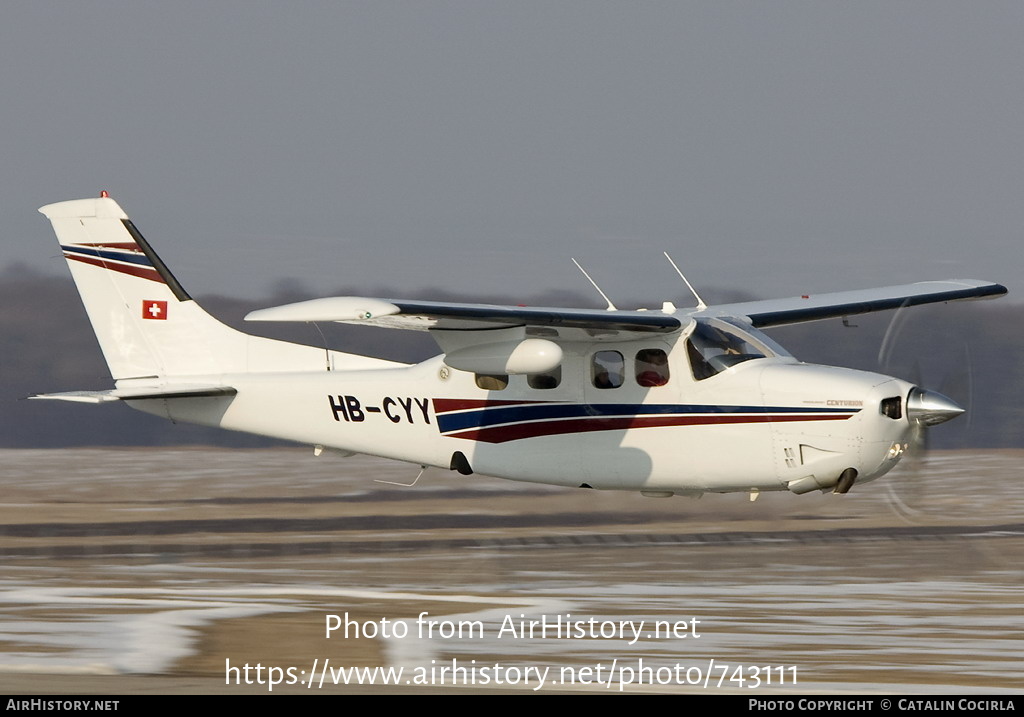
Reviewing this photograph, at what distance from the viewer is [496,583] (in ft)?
56.4

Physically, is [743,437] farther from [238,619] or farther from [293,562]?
[293,562]

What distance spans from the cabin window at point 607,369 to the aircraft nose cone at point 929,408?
3124 mm

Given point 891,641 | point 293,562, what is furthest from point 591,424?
point 293,562

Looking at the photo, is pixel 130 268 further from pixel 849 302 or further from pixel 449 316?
pixel 849 302

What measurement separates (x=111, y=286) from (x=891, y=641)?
416 inches

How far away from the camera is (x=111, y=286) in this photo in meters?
18.4

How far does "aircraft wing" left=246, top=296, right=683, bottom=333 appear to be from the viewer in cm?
1332

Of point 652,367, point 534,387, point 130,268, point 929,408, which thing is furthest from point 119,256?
point 929,408

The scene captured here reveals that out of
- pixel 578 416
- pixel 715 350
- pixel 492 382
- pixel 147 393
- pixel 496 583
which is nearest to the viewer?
pixel 715 350

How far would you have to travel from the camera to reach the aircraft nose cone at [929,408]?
47.8 ft

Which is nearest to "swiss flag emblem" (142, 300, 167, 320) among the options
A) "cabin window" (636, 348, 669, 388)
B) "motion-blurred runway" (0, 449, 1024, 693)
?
"motion-blurred runway" (0, 449, 1024, 693)

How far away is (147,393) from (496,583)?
4.88 meters

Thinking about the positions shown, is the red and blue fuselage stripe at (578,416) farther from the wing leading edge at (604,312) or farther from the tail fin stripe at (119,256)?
the tail fin stripe at (119,256)

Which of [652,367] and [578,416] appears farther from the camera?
[578,416]
